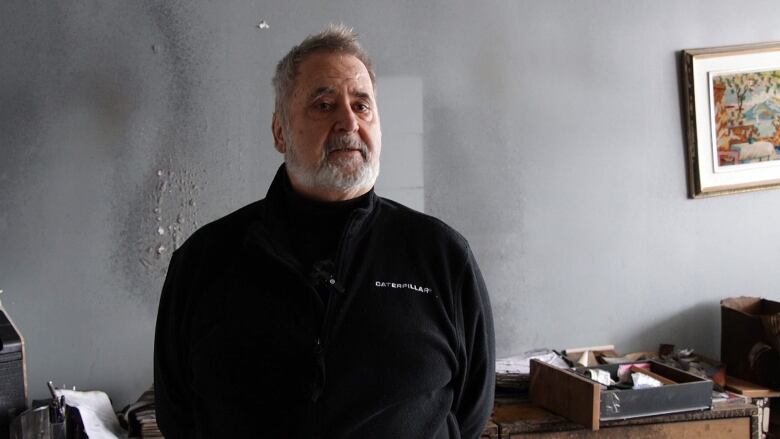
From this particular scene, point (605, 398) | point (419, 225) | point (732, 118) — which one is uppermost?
point (732, 118)

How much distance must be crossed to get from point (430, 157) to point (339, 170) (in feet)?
4.88

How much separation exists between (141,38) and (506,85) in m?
1.58

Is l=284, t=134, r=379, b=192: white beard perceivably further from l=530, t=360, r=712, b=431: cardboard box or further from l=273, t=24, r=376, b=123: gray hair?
l=530, t=360, r=712, b=431: cardboard box

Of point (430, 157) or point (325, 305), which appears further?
point (430, 157)

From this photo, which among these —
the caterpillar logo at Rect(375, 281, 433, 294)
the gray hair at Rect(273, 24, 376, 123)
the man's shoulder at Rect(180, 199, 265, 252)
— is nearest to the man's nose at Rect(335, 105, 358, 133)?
the gray hair at Rect(273, 24, 376, 123)

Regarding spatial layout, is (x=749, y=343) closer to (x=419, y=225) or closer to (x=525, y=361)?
(x=525, y=361)

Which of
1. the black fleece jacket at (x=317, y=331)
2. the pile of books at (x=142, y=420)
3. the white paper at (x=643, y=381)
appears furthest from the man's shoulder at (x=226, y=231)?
the white paper at (x=643, y=381)

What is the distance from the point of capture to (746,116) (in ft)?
11.5

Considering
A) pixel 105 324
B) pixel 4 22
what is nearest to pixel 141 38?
pixel 4 22

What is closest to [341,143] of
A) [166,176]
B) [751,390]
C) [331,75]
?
[331,75]

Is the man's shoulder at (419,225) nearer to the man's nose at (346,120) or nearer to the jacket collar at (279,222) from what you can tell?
the jacket collar at (279,222)

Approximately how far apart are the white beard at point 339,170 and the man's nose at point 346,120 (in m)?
0.02

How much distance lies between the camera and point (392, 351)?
1.60 metres

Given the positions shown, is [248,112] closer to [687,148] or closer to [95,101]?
[95,101]
